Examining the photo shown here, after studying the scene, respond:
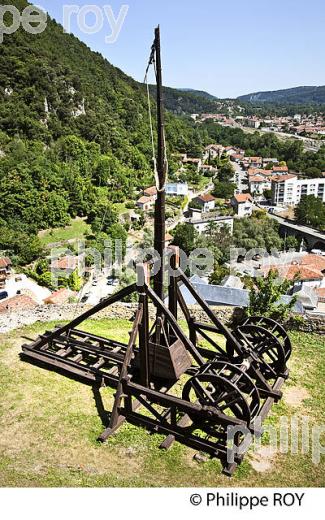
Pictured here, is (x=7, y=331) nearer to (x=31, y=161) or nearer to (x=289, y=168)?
(x=31, y=161)

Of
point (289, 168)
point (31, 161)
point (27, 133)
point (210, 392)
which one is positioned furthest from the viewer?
point (289, 168)

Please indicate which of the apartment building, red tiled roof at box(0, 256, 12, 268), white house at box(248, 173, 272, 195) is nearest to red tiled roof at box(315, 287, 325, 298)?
red tiled roof at box(0, 256, 12, 268)

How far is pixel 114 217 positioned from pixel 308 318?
33.2m

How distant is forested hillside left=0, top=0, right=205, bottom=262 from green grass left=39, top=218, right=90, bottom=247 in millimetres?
860

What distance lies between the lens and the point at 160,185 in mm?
6105

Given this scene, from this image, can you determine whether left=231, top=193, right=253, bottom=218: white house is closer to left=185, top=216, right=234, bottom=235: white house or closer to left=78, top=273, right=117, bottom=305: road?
left=185, top=216, right=234, bottom=235: white house

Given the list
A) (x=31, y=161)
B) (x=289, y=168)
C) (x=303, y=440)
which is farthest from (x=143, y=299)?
(x=289, y=168)

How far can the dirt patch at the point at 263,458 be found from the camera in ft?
18.4

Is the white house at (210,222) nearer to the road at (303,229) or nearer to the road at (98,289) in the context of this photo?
the road at (303,229)

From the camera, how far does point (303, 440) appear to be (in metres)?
6.13

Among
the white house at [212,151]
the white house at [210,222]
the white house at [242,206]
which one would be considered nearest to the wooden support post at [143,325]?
the white house at [210,222]

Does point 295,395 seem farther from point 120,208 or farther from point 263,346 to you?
point 120,208

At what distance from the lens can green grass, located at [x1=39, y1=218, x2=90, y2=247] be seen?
3728 centimetres
